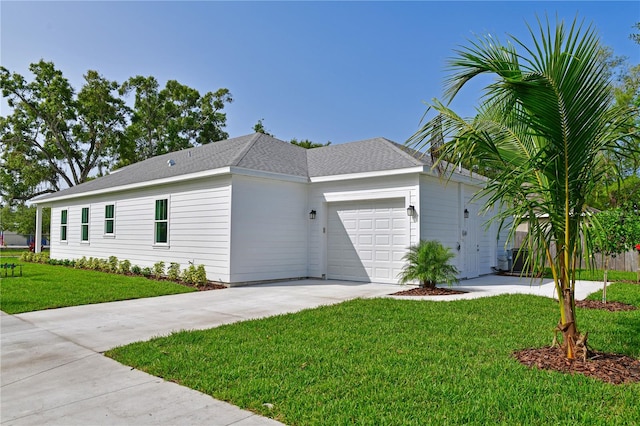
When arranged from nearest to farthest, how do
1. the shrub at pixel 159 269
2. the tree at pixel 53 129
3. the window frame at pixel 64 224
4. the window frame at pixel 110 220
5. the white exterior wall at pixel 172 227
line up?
the white exterior wall at pixel 172 227 → the shrub at pixel 159 269 → the window frame at pixel 110 220 → the window frame at pixel 64 224 → the tree at pixel 53 129

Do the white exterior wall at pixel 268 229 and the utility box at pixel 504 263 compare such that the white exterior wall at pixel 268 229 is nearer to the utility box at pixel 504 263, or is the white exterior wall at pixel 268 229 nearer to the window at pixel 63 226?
the utility box at pixel 504 263

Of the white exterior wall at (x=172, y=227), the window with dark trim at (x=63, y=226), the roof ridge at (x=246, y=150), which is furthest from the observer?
the window with dark trim at (x=63, y=226)

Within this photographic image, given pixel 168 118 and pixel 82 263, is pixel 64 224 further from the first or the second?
pixel 168 118

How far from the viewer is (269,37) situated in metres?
12.3

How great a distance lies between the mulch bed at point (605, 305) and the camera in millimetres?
7516

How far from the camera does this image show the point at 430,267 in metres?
9.66

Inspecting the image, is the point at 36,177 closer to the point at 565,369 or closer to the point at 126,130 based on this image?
the point at 126,130

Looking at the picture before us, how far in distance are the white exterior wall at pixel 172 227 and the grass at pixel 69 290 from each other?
115 cm

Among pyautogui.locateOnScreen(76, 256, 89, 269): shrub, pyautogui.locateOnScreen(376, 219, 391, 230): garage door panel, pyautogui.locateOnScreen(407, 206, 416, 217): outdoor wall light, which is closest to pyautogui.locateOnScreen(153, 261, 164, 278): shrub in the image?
pyautogui.locateOnScreen(76, 256, 89, 269): shrub

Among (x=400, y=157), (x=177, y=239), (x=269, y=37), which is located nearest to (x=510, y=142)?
(x=400, y=157)

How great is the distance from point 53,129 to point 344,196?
28.4 metres

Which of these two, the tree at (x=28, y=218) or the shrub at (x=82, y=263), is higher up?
the tree at (x=28, y=218)

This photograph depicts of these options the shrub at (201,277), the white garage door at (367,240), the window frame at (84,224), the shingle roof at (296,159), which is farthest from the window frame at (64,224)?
the white garage door at (367,240)

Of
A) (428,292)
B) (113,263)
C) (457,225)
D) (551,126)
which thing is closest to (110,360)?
(551,126)
